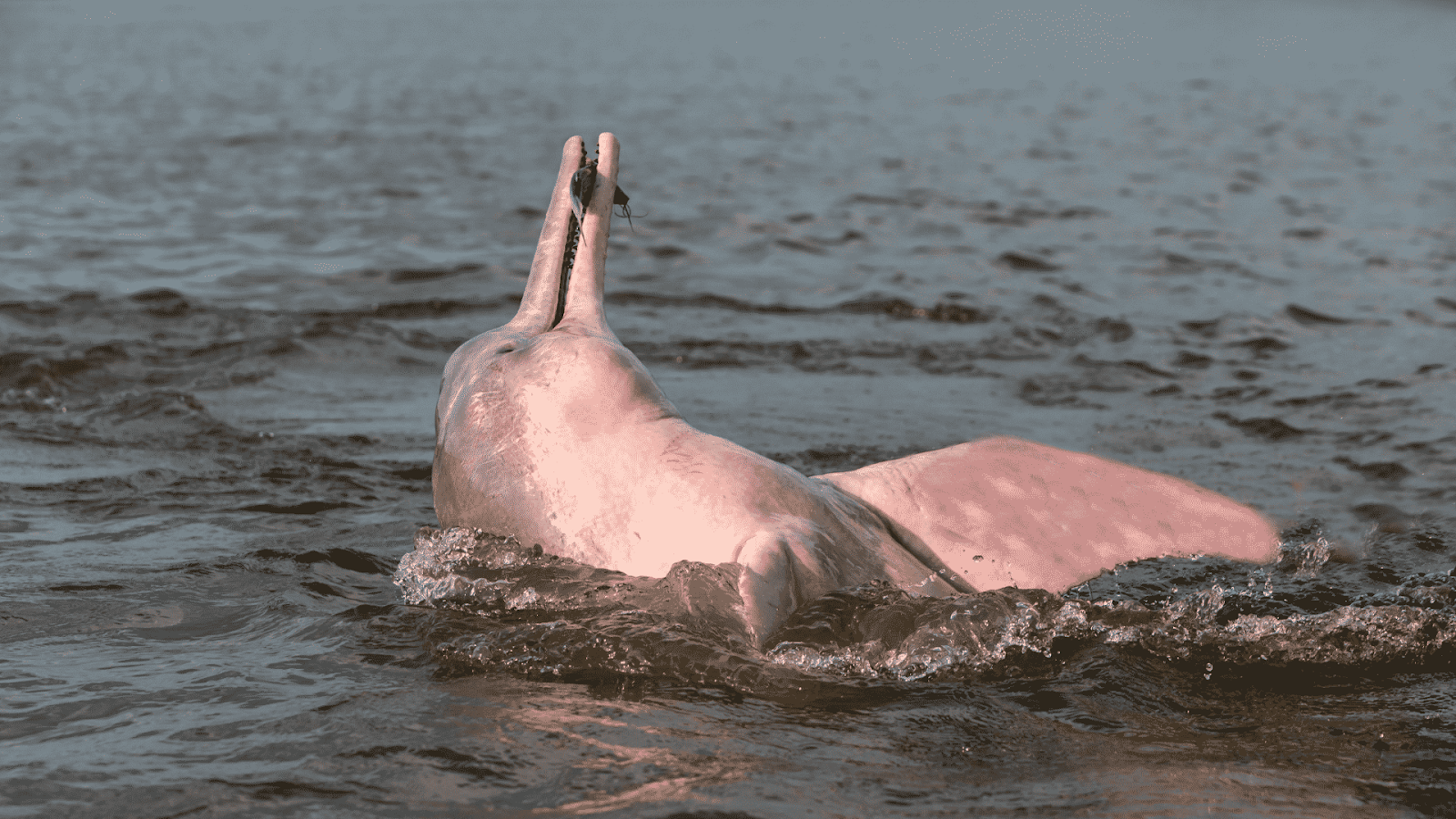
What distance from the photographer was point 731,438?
24.6 ft

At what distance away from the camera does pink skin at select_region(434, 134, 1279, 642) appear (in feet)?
12.9

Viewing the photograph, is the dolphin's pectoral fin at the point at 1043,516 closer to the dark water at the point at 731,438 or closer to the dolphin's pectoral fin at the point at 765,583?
the dark water at the point at 731,438

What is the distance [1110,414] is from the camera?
27.3 feet

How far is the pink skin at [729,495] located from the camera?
3.92 m

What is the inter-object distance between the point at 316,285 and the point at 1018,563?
28.2 feet

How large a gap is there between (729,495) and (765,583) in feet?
1.23

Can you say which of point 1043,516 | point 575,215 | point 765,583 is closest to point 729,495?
point 765,583

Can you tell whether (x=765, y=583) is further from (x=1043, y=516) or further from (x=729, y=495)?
(x=1043, y=516)

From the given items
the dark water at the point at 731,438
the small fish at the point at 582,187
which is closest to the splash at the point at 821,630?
the dark water at the point at 731,438

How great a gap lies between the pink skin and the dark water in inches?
5.5

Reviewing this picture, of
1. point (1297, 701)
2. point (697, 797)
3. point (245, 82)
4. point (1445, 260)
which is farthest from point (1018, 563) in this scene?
point (245, 82)

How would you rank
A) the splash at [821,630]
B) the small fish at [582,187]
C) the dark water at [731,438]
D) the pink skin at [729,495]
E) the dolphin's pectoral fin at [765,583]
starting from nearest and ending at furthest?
the dark water at [731,438]
the dolphin's pectoral fin at [765,583]
the splash at [821,630]
the pink skin at [729,495]
the small fish at [582,187]

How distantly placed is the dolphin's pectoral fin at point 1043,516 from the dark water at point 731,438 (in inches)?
7.8

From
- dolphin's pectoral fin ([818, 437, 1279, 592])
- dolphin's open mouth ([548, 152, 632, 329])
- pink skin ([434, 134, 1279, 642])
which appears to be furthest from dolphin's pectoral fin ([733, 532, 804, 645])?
dolphin's open mouth ([548, 152, 632, 329])
